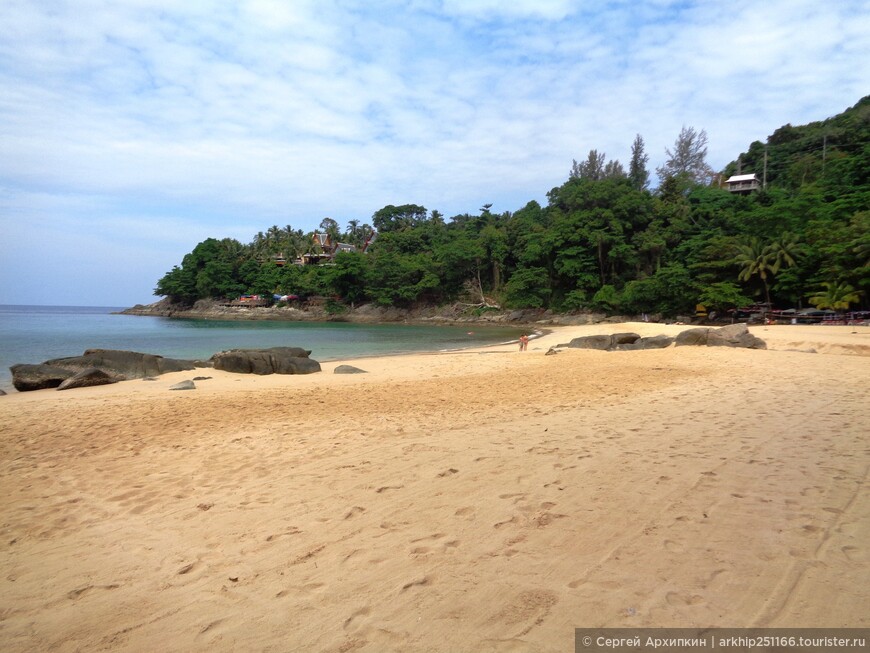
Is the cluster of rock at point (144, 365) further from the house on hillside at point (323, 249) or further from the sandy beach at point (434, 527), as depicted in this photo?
the house on hillside at point (323, 249)

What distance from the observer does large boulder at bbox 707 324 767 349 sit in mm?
17781

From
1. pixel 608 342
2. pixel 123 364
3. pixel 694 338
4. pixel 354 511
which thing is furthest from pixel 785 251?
pixel 354 511

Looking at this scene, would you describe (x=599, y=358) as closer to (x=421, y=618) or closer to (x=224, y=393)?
(x=224, y=393)

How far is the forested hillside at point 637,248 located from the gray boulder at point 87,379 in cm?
4292

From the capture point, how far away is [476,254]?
66.9 metres

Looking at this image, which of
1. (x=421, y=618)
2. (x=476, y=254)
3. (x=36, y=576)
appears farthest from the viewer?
(x=476, y=254)

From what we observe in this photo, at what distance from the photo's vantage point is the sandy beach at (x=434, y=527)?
246 centimetres

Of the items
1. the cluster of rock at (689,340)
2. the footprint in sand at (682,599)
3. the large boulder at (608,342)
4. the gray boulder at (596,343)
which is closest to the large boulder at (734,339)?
the cluster of rock at (689,340)

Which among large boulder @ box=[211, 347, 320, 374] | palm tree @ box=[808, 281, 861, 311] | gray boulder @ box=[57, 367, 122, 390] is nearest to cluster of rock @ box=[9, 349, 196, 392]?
gray boulder @ box=[57, 367, 122, 390]

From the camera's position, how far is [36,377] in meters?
13.8

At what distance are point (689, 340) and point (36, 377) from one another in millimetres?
22682

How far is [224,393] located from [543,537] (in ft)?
32.1

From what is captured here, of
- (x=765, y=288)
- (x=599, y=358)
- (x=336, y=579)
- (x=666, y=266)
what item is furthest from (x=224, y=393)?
(x=666, y=266)

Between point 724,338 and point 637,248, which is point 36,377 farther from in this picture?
point 637,248
